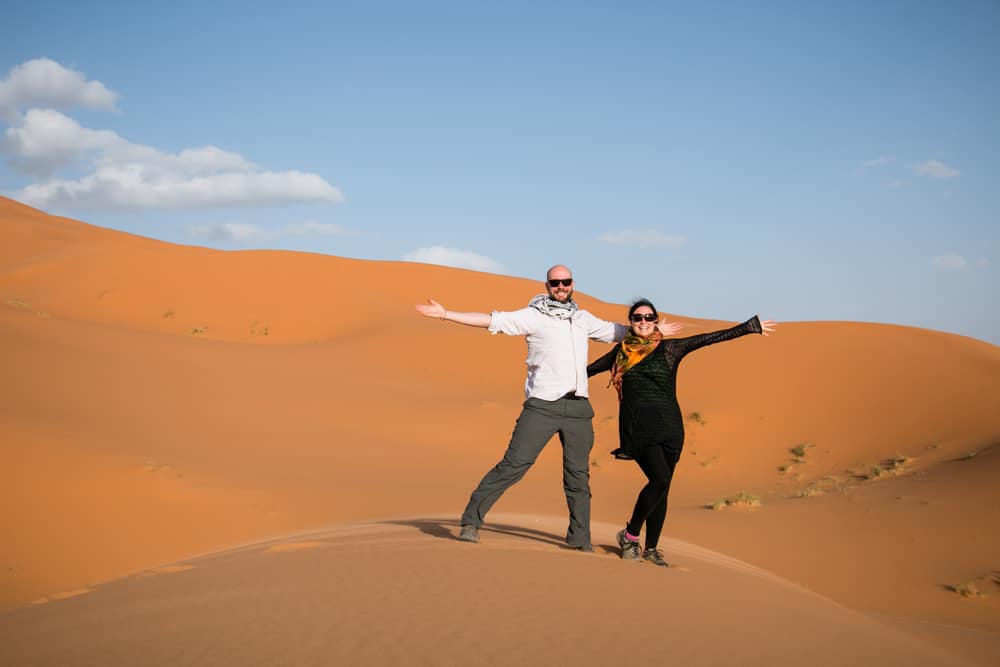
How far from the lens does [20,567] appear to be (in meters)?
7.76

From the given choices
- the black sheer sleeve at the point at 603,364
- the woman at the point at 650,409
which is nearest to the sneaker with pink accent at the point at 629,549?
the woman at the point at 650,409

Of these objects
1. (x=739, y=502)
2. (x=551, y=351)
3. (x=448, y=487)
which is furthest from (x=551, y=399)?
(x=739, y=502)

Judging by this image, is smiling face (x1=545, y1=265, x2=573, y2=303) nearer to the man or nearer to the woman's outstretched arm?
the man

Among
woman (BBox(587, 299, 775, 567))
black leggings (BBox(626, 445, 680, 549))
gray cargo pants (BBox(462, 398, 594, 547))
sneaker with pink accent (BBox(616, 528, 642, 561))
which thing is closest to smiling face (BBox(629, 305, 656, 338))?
woman (BBox(587, 299, 775, 567))

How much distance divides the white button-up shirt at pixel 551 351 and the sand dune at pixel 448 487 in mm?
1032

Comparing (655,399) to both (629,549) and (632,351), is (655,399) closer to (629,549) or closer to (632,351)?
(632,351)

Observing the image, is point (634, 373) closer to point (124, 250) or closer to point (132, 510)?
point (132, 510)

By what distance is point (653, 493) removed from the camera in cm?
557

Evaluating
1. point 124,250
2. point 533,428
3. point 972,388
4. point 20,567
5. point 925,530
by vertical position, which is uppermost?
point 124,250

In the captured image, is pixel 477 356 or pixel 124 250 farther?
pixel 124 250

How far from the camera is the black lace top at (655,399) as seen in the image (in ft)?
18.4

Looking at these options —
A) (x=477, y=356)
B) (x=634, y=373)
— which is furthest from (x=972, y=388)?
(x=634, y=373)

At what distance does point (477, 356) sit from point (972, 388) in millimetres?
12226

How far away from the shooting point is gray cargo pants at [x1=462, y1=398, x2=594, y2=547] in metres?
5.47
